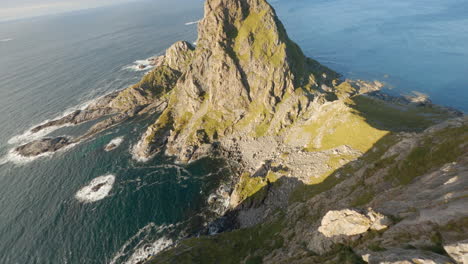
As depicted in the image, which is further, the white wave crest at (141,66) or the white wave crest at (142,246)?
the white wave crest at (141,66)

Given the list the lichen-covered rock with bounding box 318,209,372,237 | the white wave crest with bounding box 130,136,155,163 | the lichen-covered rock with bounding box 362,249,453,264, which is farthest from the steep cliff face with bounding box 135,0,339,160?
the lichen-covered rock with bounding box 362,249,453,264

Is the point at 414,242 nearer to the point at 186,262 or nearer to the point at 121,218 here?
the point at 186,262

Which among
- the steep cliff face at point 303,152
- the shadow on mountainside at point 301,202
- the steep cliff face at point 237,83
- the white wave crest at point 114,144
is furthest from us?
the white wave crest at point 114,144

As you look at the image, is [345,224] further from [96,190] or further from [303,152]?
[96,190]

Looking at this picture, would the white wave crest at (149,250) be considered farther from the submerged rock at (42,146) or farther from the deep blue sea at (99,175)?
the submerged rock at (42,146)

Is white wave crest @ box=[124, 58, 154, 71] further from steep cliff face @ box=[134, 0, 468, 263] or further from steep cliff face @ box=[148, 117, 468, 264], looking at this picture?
steep cliff face @ box=[148, 117, 468, 264]

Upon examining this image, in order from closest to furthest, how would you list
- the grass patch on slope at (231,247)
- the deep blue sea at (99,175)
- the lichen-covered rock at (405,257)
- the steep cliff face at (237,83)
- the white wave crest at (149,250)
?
the lichen-covered rock at (405,257) < the grass patch on slope at (231,247) < the white wave crest at (149,250) < the deep blue sea at (99,175) < the steep cliff face at (237,83)

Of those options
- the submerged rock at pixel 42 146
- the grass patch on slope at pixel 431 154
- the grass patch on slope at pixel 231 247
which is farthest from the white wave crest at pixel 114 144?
the grass patch on slope at pixel 431 154
